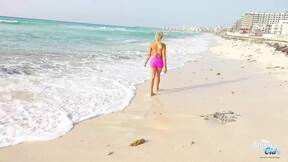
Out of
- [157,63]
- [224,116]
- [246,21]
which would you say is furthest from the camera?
[246,21]

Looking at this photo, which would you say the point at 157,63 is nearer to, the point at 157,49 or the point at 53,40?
the point at 157,49

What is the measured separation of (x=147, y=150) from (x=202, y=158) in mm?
677

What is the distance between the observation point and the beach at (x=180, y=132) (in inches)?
154

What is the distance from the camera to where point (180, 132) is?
4801 mm

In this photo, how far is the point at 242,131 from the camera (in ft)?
16.1

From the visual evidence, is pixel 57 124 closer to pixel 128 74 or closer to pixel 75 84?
pixel 75 84

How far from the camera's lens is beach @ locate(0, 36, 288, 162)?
12.8 ft

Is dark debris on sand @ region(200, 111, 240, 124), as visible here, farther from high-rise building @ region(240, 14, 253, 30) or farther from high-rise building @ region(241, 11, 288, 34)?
high-rise building @ region(240, 14, 253, 30)

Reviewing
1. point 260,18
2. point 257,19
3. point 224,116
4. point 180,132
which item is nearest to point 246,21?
point 257,19

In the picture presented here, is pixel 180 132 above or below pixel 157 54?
below

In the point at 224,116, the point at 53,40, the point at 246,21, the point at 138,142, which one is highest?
the point at 138,142

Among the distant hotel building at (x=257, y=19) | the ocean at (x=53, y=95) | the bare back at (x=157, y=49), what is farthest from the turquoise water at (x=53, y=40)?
the distant hotel building at (x=257, y=19)

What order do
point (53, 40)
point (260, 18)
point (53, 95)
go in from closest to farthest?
point (53, 95)
point (53, 40)
point (260, 18)

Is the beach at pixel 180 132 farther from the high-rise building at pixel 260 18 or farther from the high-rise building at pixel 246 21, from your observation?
the high-rise building at pixel 246 21
